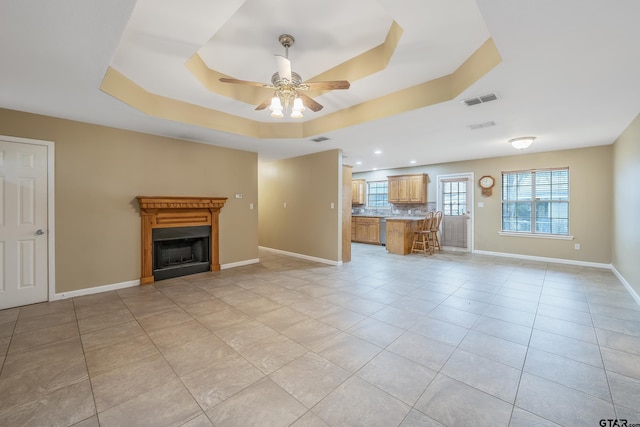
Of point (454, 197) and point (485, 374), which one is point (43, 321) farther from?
point (454, 197)

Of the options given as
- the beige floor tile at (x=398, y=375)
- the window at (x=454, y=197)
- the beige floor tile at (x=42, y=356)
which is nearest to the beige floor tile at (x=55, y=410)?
the beige floor tile at (x=42, y=356)

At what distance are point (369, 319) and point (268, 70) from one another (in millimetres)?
3210

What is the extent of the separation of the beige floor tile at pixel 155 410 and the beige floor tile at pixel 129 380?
67mm

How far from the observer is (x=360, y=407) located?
165 centimetres

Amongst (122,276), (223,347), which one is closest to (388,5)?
(223,347)

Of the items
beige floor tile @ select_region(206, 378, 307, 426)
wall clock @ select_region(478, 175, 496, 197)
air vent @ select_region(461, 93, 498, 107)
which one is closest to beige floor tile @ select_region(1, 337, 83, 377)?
beige floor tile @ select_region(206, 378, 307, 426)

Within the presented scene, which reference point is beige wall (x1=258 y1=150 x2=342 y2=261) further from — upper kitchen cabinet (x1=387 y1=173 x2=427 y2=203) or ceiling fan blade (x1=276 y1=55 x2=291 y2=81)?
upper kitchen cabinet (x1=387 y1=173 x2=427 y2=203)

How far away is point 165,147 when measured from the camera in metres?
4.54

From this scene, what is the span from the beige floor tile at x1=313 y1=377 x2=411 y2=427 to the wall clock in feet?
21.0

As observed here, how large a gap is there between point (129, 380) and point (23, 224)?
2995 mm

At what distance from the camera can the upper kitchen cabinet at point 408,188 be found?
771 cm

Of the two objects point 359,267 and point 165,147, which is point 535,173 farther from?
point 165,147

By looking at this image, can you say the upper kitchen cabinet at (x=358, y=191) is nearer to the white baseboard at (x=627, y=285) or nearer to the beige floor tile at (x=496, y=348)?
the white baseboard at (x=627, y=285)

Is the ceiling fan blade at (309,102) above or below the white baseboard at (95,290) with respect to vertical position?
above
